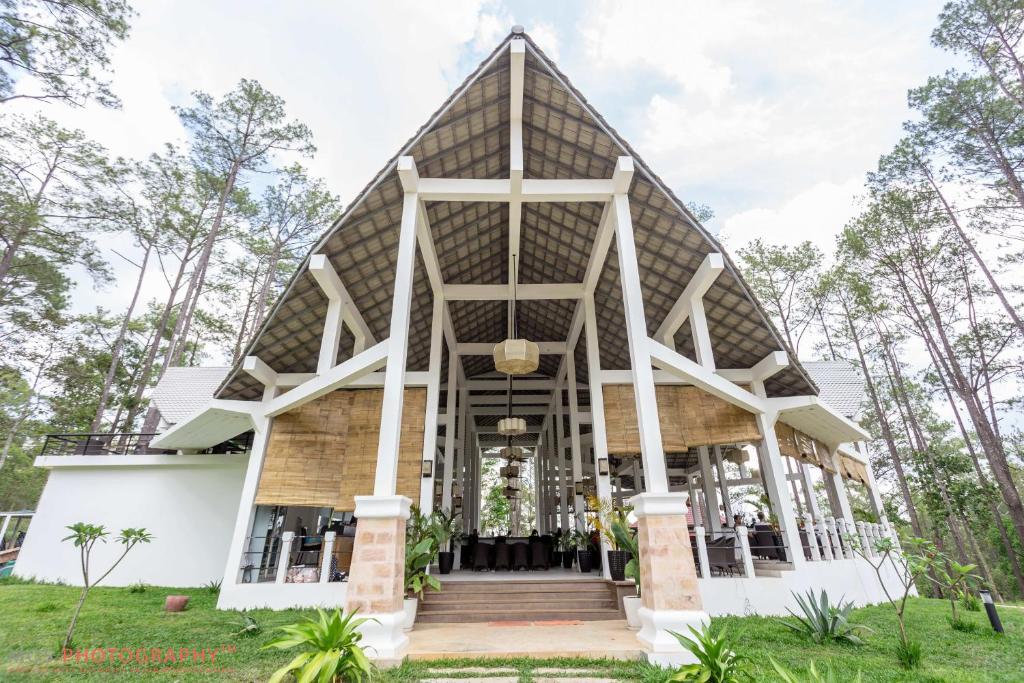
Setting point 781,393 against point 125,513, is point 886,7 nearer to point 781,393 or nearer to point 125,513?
point 781,393

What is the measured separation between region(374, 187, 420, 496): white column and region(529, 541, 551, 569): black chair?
460cm

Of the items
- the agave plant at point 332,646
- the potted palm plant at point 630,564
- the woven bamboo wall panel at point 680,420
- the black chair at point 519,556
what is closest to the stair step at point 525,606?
the potted palm plant at point 630,564

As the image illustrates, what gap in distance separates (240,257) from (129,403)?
5.98 meters

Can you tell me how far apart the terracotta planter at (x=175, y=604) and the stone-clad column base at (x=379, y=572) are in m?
3.85

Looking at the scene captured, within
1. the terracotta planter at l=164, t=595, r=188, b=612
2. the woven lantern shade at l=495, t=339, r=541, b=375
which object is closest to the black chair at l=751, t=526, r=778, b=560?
the woven lantern shade at l=495, t=339, r=541, b=375

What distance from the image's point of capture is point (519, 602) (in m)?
5.75

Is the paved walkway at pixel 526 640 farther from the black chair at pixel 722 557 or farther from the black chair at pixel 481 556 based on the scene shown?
the black chair at pixel 481 556

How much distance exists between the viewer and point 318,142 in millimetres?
13250

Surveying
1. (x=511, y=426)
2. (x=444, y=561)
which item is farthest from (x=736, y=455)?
(x=444, y=561)

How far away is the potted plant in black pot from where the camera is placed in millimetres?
6160

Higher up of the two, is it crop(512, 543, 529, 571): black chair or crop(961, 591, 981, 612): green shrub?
crop(512, 543, 529, 571): black chair

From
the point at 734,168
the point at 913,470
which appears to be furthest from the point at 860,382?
the point at 734,168

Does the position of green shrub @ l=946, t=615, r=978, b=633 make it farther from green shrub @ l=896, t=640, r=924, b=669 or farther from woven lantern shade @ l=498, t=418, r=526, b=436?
woven lantern shade @ l=498, t=418, r=526, b=436

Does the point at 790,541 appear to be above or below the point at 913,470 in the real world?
below
